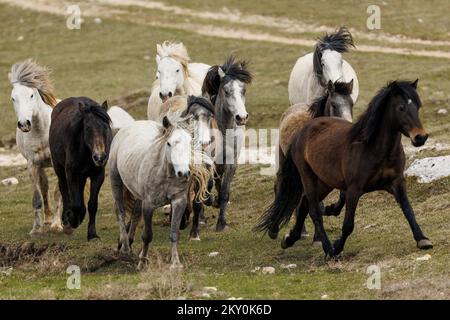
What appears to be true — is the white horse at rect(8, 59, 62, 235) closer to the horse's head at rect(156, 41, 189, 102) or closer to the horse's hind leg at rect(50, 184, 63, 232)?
the horse's hind leg at rect(50, 184, 63, 232)

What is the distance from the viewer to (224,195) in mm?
15648

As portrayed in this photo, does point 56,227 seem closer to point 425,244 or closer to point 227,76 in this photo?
point 227,76

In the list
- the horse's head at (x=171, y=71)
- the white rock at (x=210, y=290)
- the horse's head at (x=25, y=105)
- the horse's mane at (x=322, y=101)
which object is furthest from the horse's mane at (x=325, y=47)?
the white rock at (x=210, y=290)

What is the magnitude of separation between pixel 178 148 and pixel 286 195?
7.18ft

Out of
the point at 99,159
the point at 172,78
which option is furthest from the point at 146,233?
the point at 172,78

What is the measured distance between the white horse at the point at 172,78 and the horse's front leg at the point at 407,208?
19.3 ft

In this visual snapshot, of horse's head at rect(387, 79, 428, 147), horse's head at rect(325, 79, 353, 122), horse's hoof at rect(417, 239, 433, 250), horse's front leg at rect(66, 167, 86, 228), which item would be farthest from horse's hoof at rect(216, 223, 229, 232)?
horse's head at rect(387, 79, 428, 147)

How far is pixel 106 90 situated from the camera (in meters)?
Answer: 31.7

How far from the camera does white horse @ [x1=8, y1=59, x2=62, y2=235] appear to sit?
16.0 metres

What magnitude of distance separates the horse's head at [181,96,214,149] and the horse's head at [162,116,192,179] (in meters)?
1.34

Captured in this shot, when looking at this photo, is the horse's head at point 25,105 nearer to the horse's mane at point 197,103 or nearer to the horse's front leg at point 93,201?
the horse's front leg at point 93,201

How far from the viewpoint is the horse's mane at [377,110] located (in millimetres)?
11547

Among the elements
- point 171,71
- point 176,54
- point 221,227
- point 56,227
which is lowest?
point 56,227
